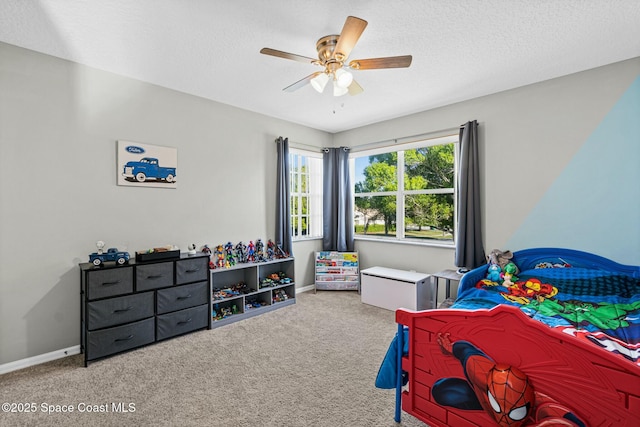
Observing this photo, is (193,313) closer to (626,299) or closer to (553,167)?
(626,299)

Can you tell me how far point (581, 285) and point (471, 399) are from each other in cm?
184

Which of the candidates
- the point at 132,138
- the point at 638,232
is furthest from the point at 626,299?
the point at 132,138

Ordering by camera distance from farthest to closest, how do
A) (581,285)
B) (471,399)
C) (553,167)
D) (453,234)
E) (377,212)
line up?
(377,212)
(453,234)
(553,167)
(581,285)
(471,399)

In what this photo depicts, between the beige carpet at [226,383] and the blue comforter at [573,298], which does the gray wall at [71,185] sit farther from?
the blue comforter at [573,298]

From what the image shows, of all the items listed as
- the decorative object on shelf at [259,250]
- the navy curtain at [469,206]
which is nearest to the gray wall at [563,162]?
the navy curtain at [469,206]

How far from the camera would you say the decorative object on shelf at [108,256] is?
259cm

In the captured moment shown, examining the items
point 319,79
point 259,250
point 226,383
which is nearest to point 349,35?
point 319,79

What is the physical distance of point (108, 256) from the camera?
105 inches

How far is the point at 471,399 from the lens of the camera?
145 cm

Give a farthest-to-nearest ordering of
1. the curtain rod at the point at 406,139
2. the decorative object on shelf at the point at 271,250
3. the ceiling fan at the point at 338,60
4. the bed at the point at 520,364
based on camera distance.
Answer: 1. the decorative object on shelf at the point at 271,250
2. the curtain rod at the point at 406,139
3. the ceiling fan at the point at 338,60
4. the bed at the point at 520,364

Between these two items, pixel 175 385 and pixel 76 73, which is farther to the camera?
pixel 76 73

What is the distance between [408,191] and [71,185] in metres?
3.86

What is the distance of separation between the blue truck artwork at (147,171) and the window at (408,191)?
9.08 ft

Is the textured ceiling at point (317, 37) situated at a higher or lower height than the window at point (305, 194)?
higher
